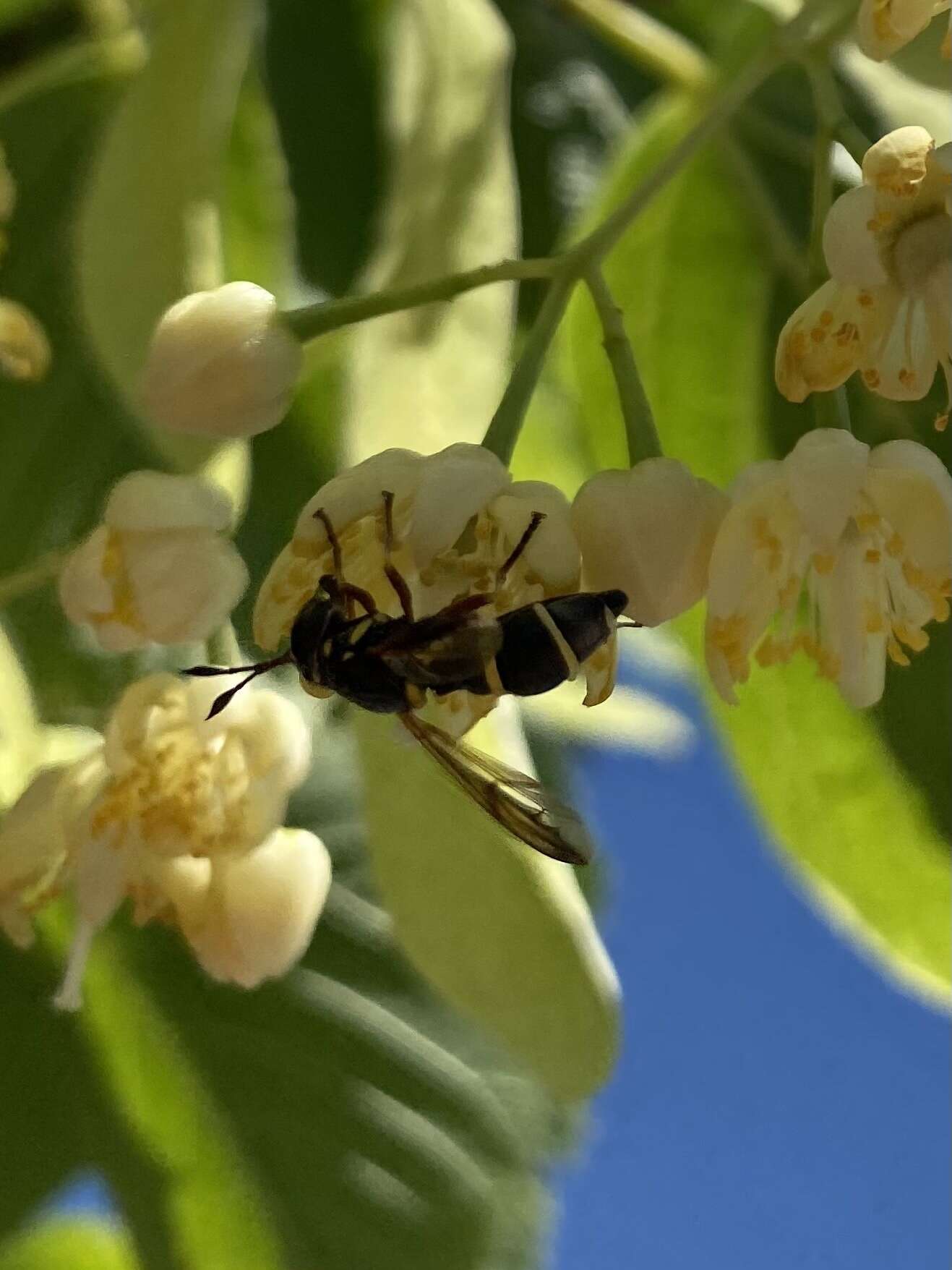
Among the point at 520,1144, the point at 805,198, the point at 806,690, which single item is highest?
the point at 805,198

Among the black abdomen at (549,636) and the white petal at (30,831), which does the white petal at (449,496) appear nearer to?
the black abdomen at (549,636)

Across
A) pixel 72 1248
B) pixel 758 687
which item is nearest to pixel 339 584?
pixel 758 687

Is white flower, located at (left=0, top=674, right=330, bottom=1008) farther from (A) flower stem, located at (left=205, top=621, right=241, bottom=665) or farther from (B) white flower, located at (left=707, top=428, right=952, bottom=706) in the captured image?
(B) white flower, located at (left=707, top=428, right=952, bottom=706)

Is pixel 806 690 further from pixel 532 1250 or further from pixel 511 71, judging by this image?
pixel 511 71

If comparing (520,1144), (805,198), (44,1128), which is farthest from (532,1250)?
(805,198)

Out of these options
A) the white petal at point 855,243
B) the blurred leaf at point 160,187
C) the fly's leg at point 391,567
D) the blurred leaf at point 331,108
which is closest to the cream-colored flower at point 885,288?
the white petal at point 855,243

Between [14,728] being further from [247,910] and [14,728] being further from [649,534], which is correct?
[649,534]
